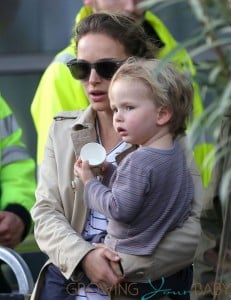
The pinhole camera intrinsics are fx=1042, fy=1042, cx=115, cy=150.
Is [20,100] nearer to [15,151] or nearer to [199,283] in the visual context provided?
[15,151]

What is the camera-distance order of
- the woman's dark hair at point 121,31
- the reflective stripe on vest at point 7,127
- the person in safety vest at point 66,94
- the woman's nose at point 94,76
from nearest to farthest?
the woman's nose at point 94,76
the woman's dark hair at point 121,31
the person in safety vest at point 66,94
the reflective stripe on vest at point 7,127

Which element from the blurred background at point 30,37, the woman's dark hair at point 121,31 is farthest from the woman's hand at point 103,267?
the blurred background at point 30,37

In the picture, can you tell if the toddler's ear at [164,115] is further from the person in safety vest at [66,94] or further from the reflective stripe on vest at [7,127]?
the reflective stripe on vest at [7,127]

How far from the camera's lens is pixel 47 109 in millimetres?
4605

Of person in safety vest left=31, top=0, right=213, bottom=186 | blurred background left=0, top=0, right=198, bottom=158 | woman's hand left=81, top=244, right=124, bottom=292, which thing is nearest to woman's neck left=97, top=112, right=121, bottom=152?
woman's hand left=81, top=244, right=124, bottom=292

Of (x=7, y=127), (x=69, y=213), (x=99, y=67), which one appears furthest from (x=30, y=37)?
(x=69, y=213)

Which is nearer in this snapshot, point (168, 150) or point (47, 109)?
point (168, 150)

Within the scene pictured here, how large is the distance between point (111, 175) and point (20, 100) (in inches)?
114

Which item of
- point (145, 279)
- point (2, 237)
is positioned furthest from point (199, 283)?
point (2, 237)

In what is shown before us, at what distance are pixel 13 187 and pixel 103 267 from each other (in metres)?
1.22

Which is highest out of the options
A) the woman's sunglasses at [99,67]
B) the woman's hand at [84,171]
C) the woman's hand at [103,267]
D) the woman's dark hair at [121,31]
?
the woman's dark hair at [121,31]

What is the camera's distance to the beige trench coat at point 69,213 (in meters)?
3.69

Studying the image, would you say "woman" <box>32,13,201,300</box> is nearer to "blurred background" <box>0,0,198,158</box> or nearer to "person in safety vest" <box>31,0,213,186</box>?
"person in safety vest" <box>31,0,213,186</box>

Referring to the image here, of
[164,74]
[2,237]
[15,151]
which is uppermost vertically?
[164,74]
